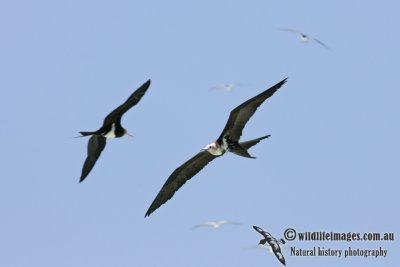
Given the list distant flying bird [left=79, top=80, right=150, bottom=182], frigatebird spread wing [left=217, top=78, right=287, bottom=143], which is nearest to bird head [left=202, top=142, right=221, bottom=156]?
frigatebird spread wing [left=217, top=78, right=287, bottom=143]

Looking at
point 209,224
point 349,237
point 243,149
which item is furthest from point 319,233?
point 209,224

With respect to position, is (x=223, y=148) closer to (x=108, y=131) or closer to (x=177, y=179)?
(x=177, y=179)

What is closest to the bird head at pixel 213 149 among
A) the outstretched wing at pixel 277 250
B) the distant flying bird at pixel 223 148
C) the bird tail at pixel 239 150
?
the distant flying bird at pixel 223 148

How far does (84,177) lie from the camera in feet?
67.9

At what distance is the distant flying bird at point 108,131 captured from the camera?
18594 millimetres

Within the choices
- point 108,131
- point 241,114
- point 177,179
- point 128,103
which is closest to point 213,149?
point 241,114

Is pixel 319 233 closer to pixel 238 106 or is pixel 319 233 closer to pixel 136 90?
pixel 238 106

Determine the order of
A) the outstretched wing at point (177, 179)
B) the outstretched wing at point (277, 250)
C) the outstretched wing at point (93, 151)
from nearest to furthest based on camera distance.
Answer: the outstretched wing at point (177, 179)
the outstretched wing at point (277, 250)
the outstretched wing at point (93, 151)

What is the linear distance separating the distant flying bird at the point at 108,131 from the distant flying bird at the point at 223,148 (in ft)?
4.63

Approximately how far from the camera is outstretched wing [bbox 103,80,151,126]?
60.8ft

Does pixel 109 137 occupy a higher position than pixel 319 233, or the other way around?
pixel 109 137

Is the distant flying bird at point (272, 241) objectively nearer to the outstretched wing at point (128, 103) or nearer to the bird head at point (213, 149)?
the bird head at point (213, 149)

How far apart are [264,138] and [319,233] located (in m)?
3.45

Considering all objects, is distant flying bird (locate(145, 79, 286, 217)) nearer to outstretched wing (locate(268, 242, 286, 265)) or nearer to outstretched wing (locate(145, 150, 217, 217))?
outstretched wing (locate(145, 150, 217, 217))
